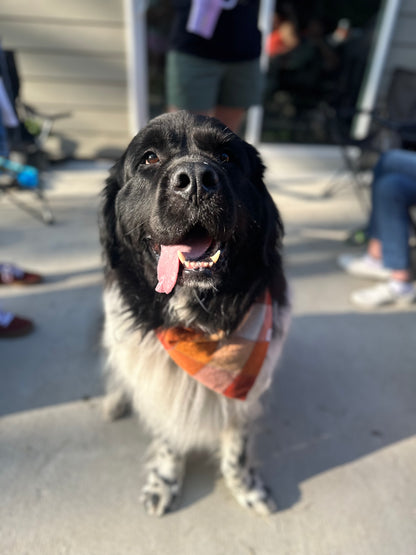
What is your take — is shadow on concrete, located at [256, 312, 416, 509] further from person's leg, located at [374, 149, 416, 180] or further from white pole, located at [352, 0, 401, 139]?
white pole, located at [352, 0, 401, 139]

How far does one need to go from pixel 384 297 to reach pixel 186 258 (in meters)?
2.07

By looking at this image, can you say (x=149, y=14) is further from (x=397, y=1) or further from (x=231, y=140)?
(x=231, y=140)

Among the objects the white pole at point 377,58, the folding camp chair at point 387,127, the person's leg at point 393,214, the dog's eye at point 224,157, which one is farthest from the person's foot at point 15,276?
the white pole at point 377,58

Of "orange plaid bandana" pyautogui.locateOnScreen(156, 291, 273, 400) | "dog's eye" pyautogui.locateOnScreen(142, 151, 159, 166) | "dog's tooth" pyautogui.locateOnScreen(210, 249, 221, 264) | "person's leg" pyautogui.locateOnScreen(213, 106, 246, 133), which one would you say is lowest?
"orange plaid bandana" pyautogui.locateOnScreen(156, 291, 273, 400)

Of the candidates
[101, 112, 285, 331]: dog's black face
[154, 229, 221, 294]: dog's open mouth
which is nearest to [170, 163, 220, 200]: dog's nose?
[101, 112, 285, 331]: dog's black face

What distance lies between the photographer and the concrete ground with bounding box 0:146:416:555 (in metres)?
1.45

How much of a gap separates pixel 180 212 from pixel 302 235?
273 centimetres

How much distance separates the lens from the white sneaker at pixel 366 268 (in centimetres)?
303

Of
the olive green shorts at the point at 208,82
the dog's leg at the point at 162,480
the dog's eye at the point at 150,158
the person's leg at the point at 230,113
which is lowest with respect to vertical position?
the dog's leg at the point at 162,480

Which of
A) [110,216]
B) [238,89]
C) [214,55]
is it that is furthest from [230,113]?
[110,216]

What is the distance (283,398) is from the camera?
2047 millimetres

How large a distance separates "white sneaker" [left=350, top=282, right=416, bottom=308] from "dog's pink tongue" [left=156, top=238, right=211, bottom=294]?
192 centimetres

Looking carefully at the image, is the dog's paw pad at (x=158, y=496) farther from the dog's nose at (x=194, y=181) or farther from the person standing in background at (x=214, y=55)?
the person standing in background at (x=214, y=55)

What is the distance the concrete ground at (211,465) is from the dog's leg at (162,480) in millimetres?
43
